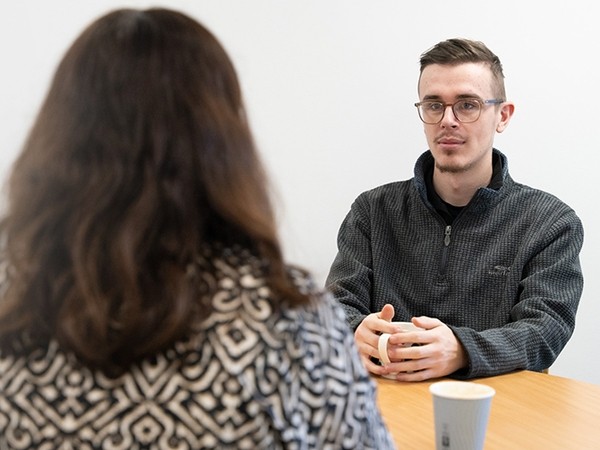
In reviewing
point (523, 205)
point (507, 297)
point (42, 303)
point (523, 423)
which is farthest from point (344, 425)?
point (523, 205)

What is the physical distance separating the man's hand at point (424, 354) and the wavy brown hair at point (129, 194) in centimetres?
87

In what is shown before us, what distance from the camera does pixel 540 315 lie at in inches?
75.8

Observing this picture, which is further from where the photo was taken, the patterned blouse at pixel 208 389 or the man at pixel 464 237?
the man at pixel 464 237

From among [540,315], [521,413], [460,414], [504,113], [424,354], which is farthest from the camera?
[504,113]

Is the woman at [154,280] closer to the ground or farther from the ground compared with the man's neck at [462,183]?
farther from the ground

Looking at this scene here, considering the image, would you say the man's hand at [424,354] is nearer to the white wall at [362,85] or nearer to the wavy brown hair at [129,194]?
the white wall at [362,85]

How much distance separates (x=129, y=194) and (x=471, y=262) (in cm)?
145

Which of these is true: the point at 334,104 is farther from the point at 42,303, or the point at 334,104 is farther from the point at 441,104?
the point at 42,303

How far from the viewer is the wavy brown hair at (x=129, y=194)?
825 millimetres

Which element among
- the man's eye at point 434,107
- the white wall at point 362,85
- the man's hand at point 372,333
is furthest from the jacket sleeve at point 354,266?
the man's eye at point 434,107

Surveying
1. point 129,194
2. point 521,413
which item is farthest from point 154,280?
→ point 521,413

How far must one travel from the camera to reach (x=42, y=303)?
0.85 meters

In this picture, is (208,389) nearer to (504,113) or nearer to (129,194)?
(129,194)

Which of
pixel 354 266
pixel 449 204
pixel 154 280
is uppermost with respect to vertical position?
pixel 154 280
